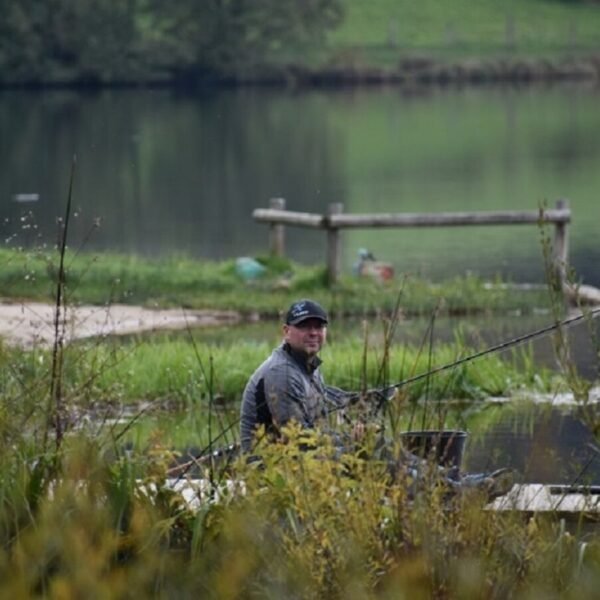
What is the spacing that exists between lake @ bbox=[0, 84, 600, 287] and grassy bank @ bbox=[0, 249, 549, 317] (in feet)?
1.99

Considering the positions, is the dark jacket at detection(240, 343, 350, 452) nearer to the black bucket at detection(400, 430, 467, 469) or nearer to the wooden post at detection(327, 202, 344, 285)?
the black bucket at detection(400, 430, 467, 469)

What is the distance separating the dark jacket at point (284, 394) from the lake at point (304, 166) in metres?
5.39

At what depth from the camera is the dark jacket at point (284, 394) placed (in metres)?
8.99

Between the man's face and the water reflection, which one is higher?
the man's face

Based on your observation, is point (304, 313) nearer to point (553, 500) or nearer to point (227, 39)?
point (553, 500)

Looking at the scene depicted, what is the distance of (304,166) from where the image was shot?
43.5 meters

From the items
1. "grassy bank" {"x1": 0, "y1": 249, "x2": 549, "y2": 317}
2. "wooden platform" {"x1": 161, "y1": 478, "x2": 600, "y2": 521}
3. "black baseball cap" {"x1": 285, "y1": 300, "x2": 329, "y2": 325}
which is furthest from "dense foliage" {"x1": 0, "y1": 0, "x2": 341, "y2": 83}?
"wooden platform" {"x1": 161, "y1": 478, "x2": 600, "y2": 521}

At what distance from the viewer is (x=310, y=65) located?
73.6 meters

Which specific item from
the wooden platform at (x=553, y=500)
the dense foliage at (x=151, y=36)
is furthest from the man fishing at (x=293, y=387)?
the dense foliage at (x=151, y=36)

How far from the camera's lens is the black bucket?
25.1 ft

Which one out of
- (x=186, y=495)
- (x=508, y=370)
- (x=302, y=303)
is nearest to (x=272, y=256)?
(x=508, y=370)

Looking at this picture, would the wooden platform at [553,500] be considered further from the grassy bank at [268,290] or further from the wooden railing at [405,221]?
the wooden railing at [405,221]

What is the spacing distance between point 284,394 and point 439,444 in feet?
3.66

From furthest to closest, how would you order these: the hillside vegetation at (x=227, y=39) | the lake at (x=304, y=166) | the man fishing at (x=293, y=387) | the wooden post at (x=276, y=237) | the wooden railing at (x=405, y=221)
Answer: the hillside vegetation at (x=227, y=39) < the lake at (x=304, y=166) < the wooden post at (x=276, y=237) < the wooden railing at (x=405, y=221) < the man fishing at (x=293, y=387)
